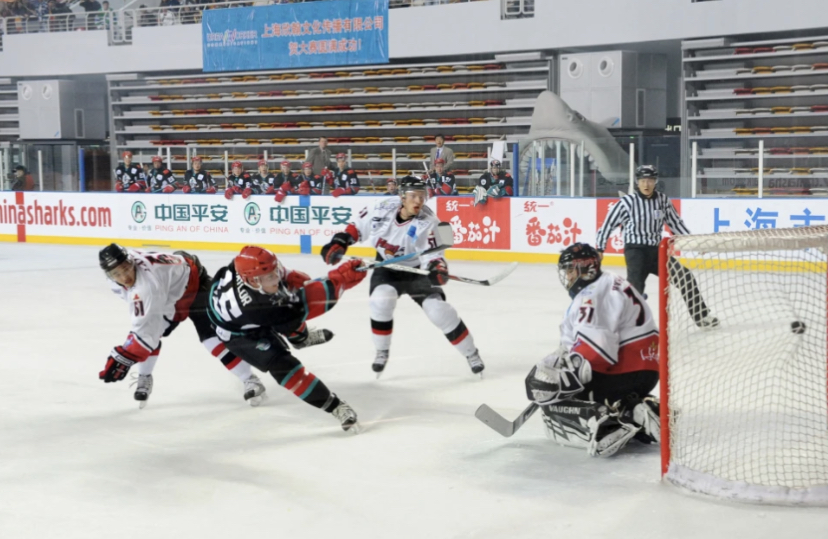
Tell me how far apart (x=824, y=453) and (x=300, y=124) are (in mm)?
15239

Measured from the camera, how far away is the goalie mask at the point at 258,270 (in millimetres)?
3939

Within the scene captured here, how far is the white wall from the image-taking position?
527 inches

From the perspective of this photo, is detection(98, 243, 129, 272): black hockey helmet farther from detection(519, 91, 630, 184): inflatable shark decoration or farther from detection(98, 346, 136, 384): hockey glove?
detection(519, 91, 630, 184): inflatable shark decoration

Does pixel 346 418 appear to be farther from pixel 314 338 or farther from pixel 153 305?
pixel 153 305

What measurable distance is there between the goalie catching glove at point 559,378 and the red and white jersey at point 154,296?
1.74 metres

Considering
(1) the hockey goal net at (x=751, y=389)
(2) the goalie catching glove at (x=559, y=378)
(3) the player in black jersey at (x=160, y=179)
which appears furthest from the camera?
(3) the player in black jersey at (x=160, y=179)

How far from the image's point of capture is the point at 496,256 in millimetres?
11266

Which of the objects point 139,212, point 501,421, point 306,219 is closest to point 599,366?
point 501,421

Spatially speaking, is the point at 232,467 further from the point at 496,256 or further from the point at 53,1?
the point at 53,1

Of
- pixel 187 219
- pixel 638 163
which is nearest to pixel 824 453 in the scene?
pixel 638 163

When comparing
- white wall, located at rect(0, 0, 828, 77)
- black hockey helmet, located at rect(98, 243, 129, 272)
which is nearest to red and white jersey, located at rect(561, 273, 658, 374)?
black hockey helmet, located at rect(98, 243, 129, 272)

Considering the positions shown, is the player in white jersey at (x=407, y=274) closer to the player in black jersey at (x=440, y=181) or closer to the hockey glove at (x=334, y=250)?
the hockey glove at (x=334, y=250)

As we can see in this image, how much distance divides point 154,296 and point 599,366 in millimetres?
1988

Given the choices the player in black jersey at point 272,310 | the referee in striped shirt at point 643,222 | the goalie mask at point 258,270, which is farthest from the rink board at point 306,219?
the goalie mask at point 258,270
